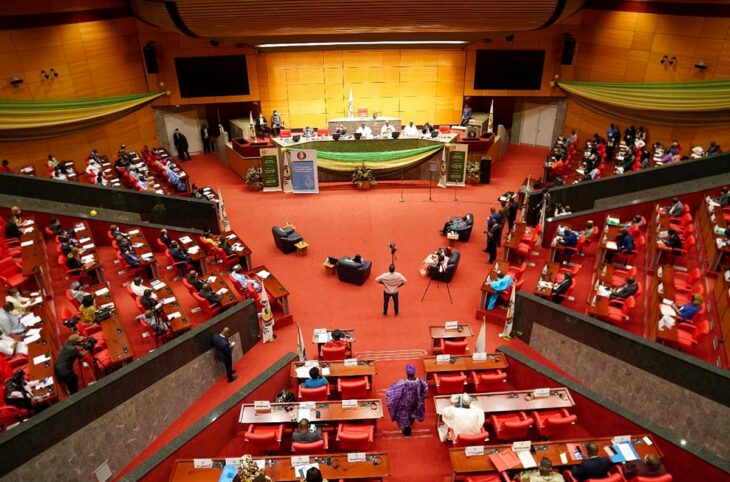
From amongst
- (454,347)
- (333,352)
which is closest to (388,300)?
(454,347)

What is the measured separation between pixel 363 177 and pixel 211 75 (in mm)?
7819

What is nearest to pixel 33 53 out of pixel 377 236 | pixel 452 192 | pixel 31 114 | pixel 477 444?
pixel 31 114

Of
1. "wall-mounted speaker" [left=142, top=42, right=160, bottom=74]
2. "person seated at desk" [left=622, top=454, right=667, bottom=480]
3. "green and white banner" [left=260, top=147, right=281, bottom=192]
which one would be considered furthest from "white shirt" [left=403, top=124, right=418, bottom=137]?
"person seated at desk" [left=622, top=454, right=667, bottom=480]

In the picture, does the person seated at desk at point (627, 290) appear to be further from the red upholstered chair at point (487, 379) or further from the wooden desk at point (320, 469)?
the wooden desk at point (320, 469)

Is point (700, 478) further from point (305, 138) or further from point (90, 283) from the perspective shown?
point (305, 138)

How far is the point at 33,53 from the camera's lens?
15812 mm

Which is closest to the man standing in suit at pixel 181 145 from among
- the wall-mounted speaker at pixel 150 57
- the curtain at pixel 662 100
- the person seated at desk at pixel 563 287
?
→ the wall-mounted speaker at pixel 150 57

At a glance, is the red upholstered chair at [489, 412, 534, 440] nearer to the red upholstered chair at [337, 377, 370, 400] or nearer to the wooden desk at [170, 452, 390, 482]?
the wooden desk at [170, 452, 390, 482]

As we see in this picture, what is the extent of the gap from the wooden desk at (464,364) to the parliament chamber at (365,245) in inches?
1.7

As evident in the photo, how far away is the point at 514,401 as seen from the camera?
7.65m

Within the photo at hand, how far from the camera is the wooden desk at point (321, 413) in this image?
24.1 feet

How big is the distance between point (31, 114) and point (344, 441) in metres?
13.4

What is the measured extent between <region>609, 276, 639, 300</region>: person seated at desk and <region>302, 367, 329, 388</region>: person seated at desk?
19.2 ft

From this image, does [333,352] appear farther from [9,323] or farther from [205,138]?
[205,138]
